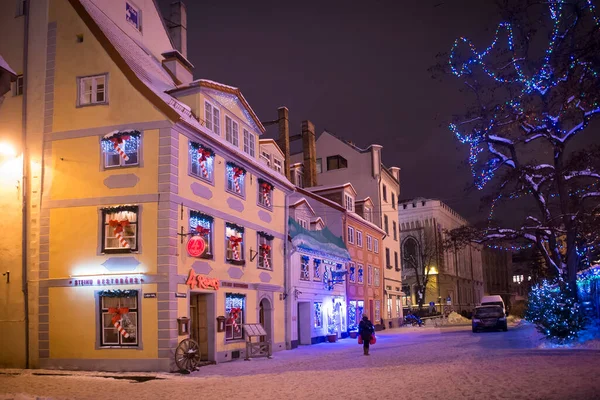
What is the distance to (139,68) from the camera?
76.0 ft

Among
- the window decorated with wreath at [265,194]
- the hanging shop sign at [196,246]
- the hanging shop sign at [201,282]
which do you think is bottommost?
the hanging shop sign at [201,282]

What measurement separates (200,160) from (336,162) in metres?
31.8

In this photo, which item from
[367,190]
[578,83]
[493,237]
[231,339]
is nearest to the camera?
[578,83]

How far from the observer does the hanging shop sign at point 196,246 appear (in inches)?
825

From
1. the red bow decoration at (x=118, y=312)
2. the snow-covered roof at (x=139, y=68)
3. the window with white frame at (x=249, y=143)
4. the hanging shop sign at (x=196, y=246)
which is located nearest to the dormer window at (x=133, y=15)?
the snow-covered roof at (x=139, y=68)

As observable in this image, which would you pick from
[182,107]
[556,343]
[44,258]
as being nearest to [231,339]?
[44,258]

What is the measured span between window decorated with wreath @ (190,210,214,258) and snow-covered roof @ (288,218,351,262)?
27.0 ft

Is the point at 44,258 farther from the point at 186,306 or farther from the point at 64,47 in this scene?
the point at 64,47

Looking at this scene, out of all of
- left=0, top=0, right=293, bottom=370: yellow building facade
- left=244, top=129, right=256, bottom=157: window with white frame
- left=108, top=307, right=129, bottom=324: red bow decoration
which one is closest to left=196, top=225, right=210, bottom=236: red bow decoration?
left=0, top=0, right=293, bottom=370: yellow building facade

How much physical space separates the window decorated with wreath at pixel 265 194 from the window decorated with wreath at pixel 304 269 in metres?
5.32

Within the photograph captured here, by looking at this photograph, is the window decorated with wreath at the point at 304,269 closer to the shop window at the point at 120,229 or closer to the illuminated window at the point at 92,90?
the shop window at the point at 120,229

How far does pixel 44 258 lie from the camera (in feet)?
71.1

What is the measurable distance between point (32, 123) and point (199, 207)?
6.87 m

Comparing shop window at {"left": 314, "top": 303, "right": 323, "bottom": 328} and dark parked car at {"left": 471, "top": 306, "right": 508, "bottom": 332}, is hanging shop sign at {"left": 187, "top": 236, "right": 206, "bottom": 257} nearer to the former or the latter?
shop window at {"left": 314, "top": 303, "right": 323, "bottom": 328}
